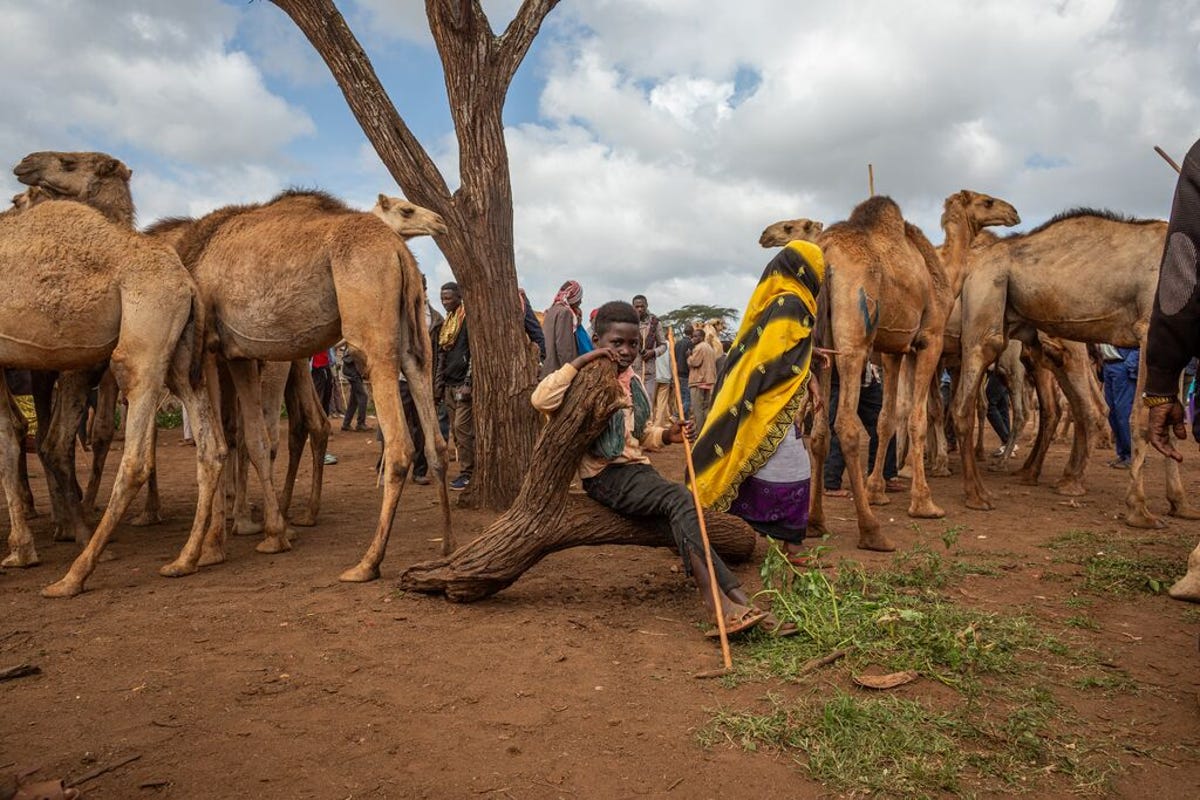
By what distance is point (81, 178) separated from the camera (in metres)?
6.43

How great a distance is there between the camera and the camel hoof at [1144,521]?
7039 mm

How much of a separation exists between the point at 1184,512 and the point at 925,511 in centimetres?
237

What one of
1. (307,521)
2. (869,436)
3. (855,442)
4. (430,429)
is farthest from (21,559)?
(869,436)

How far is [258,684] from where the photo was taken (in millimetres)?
3697

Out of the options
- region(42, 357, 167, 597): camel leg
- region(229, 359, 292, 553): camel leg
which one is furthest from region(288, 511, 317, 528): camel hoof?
region(42, 357, 167, 597): camel leg

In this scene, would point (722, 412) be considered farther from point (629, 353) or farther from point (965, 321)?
point (965, 321)

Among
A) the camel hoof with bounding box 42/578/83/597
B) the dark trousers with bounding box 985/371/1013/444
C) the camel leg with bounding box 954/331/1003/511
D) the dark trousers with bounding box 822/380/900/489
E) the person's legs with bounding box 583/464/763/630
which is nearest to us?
the person's legs with bounding box 583/464/763/630

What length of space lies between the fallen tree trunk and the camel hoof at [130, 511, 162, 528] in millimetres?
3968

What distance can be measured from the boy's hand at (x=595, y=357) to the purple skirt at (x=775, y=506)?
1.65 m

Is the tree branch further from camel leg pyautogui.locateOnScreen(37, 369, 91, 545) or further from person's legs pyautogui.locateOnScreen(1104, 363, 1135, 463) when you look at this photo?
person's legs pyautogui.locateOnScreen(1104, 363, 1135, 463)

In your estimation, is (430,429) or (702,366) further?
(702,366)

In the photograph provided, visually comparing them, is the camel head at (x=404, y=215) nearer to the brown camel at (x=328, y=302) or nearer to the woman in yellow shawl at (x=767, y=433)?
the brown camel at (x=328, y=302)

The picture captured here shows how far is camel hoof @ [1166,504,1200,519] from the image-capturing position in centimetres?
740

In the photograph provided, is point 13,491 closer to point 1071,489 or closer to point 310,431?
point 310,431
